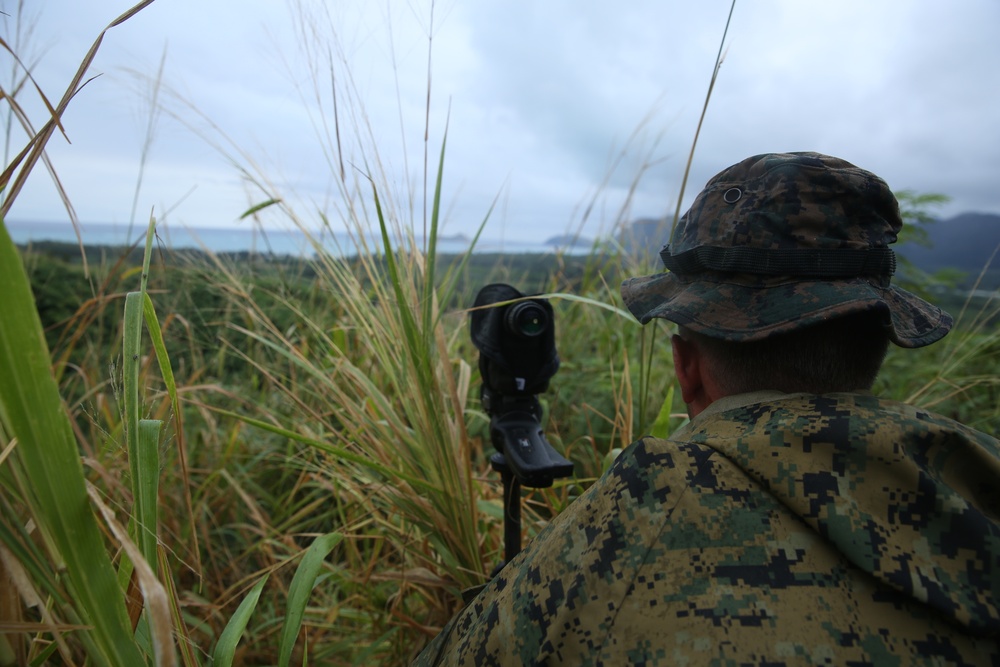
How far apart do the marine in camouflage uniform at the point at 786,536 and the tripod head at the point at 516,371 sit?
354 millimetres

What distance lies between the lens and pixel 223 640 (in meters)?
1.06

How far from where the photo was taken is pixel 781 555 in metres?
0.87

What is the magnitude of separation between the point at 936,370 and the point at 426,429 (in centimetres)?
252

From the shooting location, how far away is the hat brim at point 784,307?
3.34 feet

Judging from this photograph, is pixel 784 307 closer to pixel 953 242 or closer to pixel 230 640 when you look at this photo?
pixel 230 640

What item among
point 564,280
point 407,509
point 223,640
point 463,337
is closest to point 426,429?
point 407,509

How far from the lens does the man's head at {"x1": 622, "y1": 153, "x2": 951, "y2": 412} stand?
106 cm

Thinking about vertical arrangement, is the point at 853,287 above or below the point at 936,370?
above

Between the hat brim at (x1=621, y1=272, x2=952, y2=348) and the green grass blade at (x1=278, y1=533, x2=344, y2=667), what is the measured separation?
912 mm

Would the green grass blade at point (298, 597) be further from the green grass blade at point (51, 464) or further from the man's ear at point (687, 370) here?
the man's ear at point (687, 370)

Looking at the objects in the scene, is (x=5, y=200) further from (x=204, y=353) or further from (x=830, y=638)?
(x=204, y=353)

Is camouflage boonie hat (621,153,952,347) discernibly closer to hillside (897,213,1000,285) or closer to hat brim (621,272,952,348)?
hat brim (621,272,952,348)

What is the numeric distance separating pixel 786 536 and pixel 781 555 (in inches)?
1.2

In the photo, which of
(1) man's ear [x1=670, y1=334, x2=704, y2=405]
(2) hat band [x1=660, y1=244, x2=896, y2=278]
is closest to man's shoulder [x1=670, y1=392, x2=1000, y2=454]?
(1) man's ear [x1=670, y1=334, x2=704, y2=405]
